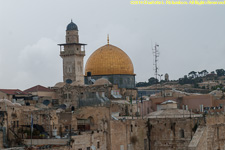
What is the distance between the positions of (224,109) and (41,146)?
1001 inches

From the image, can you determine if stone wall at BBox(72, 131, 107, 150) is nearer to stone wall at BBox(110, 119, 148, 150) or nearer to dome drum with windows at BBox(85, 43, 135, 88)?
stone wall at BBox(110, 119, 148, 150)

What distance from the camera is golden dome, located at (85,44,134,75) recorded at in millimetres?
61094

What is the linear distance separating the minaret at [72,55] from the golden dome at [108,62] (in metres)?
2.32

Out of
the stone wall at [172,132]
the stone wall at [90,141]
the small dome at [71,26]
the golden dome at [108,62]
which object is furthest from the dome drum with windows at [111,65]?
the stone wall at [90,141]

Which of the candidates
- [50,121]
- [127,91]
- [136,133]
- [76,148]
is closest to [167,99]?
[127,91]

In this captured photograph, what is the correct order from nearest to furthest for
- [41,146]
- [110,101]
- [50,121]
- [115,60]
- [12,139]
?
[41,146], [12,139], [50,121], [110,101], [115,60]

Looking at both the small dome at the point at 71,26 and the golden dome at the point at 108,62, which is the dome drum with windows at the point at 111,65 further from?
the small dome at the point at 71,26

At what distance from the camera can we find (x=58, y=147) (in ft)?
Result: 116

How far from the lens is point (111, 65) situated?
6112 centimetres

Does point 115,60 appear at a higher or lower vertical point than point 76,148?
higher

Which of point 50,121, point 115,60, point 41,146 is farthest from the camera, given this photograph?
point 115,60

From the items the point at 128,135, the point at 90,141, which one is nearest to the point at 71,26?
the point at 128,135

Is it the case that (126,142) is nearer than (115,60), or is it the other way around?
(126,142)

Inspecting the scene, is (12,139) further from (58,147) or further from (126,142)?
(126,142)
